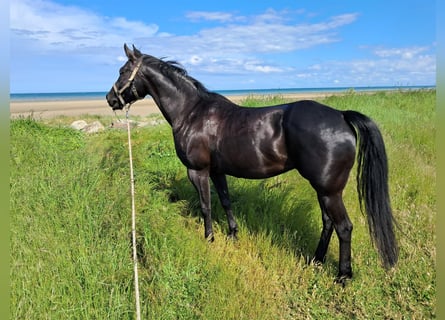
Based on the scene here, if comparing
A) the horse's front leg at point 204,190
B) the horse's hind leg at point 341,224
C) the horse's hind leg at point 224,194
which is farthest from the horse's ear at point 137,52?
the horse's hind leg at point 341,224

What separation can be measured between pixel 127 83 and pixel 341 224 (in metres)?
2.99

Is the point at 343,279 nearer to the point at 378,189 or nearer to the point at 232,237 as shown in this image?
the point at 378,189

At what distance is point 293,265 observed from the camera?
3.50 meters

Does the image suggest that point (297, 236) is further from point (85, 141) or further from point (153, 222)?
point (85, 141)

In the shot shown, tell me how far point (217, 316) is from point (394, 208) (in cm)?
325

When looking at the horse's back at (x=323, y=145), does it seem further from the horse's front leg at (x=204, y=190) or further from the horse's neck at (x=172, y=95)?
the horse's neck at (x=172, y=95)

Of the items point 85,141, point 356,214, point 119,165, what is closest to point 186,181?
point 119,165

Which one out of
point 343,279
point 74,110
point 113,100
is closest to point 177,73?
point 113,100

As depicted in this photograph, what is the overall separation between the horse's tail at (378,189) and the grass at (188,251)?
0.26m

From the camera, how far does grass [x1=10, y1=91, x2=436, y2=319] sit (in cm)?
265

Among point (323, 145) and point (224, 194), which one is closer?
point (323, 145)

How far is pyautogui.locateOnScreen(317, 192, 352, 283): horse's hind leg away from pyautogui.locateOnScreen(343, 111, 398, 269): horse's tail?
0.29 m

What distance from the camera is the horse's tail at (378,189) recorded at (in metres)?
3.20

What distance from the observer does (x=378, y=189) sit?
3236 millimetres
